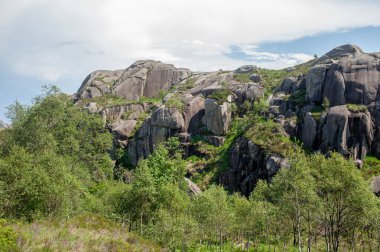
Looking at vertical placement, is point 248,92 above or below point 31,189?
above

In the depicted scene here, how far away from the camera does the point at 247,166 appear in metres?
109

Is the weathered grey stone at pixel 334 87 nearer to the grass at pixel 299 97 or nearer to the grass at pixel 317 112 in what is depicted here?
the grass at pixel 317 112

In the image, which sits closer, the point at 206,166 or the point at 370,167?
the point at 370,167

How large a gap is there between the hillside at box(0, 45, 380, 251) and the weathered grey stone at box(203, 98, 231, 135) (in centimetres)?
47

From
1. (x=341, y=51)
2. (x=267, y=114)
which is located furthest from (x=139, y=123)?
(x=341, y=51)

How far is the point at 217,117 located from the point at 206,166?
84.3 ft

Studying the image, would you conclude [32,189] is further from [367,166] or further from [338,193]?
[367,166]

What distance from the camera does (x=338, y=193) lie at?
44.8 metres

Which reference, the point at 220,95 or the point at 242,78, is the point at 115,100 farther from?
the point at 242,78

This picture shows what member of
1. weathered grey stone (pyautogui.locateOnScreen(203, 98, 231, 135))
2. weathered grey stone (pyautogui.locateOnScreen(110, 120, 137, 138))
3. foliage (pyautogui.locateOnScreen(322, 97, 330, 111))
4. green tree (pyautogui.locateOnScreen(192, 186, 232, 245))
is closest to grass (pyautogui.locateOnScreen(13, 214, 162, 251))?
green tree (pyautogui.locateOnScreen(192, 186, 232, 245))

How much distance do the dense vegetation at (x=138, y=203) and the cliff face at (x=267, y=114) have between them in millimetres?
38921

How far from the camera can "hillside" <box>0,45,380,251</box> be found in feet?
135

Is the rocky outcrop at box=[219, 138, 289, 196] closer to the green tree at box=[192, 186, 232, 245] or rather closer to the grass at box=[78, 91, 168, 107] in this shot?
the green tree at box=[192, 186, 232, 245]

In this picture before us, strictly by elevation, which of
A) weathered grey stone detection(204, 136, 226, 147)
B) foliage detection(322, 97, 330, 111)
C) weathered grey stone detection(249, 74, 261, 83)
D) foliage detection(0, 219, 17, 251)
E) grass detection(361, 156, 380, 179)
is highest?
weathered grey stone detection(249, 74, 261, 83)
